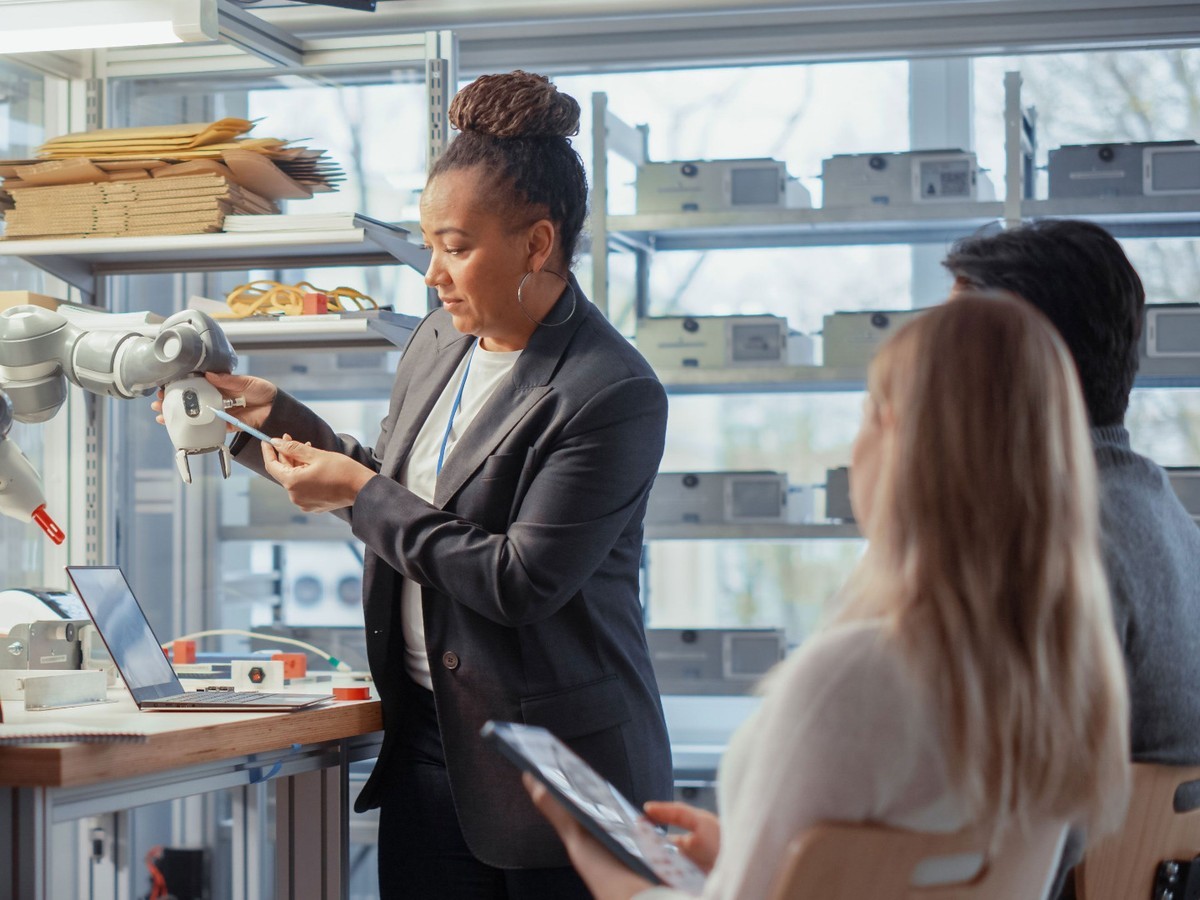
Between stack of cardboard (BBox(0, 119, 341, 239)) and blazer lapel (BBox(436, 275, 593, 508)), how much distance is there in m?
0.87

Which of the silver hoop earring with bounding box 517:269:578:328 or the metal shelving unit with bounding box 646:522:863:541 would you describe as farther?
the metal shelving unit with bounding box 646:522:863:541

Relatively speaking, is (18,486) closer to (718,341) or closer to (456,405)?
(456,405)

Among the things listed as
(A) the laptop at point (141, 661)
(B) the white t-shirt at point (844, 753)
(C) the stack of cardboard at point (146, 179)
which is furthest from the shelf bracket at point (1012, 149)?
(B) the white t-shirt at point (844, 753)

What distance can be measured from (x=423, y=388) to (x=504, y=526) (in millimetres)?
265

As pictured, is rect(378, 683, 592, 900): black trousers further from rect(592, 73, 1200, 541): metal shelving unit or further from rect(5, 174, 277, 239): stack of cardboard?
rect(592, 73, 1200, 541): metal shelving unit

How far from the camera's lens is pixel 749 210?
10.4 ft

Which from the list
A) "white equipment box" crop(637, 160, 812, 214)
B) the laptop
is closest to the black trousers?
the laptop

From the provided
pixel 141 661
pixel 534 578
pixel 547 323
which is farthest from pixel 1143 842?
pixel 141 661

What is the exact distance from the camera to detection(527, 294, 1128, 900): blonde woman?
85 centimetres

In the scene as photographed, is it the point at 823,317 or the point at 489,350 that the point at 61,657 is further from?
the point at 823,317

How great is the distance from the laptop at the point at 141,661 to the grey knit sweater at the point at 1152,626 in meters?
0.93

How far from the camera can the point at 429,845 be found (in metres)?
1.62

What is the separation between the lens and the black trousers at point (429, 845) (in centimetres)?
155

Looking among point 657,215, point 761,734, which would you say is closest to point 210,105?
point 657,215
